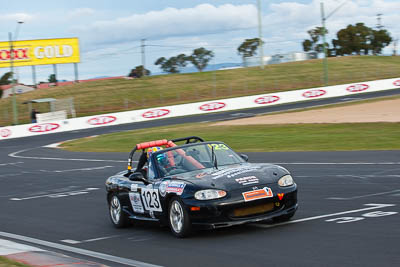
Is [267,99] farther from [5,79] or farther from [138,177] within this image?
[5,79]

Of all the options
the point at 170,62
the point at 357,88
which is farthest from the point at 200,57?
the point at 357,88

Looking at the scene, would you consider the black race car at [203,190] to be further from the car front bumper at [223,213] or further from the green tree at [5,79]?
the green tree at [5,79]

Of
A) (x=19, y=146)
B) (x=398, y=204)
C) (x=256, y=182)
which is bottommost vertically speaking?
(x=19, y=146)

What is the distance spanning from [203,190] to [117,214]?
2679 mm

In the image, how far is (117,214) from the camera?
414 inches

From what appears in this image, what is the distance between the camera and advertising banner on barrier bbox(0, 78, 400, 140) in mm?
47812

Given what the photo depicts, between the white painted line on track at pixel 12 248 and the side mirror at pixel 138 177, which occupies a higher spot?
the side mirror at pixel 138 177

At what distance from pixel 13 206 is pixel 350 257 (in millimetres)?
9646

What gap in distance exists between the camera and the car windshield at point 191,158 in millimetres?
9438

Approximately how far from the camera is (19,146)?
125 feet

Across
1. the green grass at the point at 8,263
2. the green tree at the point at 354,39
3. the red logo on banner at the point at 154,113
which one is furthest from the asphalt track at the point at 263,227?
the green tree at the point at 354,39

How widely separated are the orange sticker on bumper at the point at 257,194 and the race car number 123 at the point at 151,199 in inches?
57.9

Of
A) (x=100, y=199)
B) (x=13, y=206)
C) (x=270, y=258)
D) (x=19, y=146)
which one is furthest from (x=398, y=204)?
(x=19, y=146)

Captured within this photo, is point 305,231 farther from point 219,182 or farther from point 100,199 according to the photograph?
point 100,199
